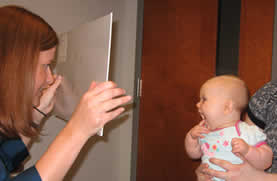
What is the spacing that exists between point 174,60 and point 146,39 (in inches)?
14.3

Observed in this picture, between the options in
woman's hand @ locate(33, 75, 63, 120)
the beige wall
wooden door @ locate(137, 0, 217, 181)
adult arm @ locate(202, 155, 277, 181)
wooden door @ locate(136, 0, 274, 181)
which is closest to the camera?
adult arm @ locate(202, 155, 277, 181)

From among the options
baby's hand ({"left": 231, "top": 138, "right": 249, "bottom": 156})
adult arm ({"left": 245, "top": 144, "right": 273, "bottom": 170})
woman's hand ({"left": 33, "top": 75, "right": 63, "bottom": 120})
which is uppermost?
woman's hand ({"left": 33, "top": 75, "right": 63, "bottom": 120})

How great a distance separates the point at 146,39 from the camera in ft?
6.31

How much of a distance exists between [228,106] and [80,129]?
62cm

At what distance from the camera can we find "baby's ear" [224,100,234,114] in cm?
95

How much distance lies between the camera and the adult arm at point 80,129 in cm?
68

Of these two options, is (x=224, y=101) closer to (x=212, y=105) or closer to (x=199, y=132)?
(x=212, y=105)

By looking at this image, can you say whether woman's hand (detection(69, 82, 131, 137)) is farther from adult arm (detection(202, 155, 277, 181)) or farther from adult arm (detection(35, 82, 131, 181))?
Result: adult arm (detection(202, 155, 277, 181))

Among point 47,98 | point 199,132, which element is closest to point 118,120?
point 47,98

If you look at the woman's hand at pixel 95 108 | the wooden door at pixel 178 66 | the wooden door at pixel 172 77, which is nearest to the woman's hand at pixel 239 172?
the woman's hand at pixel 95 108

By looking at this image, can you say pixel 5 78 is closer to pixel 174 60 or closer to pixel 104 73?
pixel 104 73

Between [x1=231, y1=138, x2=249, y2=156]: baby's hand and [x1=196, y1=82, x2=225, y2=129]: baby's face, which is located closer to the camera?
[x1=231, y1=138, x2=249, y2=156]: baby's hand

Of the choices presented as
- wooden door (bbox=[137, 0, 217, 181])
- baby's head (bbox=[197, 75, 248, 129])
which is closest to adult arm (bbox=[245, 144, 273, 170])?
baby's head (bbox=[197, 75, 248, 129])

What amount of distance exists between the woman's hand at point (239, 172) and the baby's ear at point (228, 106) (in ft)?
0.60
